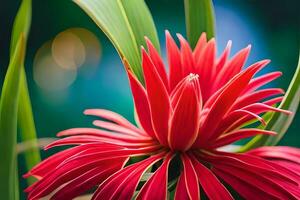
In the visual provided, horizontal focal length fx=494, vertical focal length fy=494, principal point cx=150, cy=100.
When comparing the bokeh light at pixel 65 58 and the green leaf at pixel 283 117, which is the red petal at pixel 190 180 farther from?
the bokeh light at pixel 65 58

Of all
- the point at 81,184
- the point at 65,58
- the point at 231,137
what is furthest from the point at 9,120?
the point at 65,58

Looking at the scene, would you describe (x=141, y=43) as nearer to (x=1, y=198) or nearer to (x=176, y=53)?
(x=176, y=53)

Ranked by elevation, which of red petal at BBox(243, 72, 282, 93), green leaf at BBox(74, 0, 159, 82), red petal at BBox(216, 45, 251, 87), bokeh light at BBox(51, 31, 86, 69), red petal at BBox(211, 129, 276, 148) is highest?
bokeh light at BBox(51, 31, 86, 69)

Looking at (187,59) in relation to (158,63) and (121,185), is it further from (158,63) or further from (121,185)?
(121,185)

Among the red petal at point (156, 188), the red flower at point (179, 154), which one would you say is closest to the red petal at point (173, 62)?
the red flower at point (179, 154)

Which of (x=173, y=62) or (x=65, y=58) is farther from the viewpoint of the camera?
(x=65, y=58)

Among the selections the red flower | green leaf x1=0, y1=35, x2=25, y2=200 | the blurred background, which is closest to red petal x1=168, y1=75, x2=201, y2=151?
the red flower

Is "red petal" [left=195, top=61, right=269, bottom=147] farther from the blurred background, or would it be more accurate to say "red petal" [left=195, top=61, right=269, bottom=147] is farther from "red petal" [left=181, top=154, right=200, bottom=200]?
the blurred background
